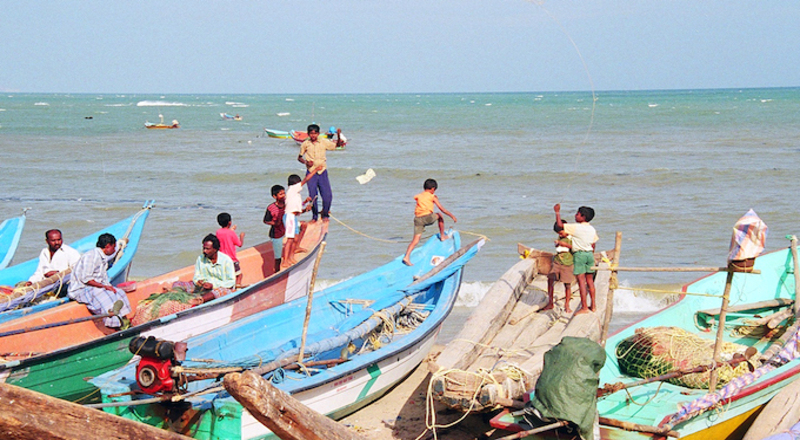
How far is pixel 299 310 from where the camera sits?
7426 mm

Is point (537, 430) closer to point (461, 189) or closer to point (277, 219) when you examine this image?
point (277, 219)

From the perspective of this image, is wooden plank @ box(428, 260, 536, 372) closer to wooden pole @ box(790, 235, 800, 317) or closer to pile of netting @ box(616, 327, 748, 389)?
pile of netting @ box(616, 327, 748, 389)

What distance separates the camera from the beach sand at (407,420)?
6.34 metres

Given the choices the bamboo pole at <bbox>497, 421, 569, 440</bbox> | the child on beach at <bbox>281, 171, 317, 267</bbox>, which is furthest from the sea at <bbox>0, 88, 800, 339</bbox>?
the child on beach at <bbox>281, 171, 317, 267</bbox>

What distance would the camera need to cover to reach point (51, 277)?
26.5ft

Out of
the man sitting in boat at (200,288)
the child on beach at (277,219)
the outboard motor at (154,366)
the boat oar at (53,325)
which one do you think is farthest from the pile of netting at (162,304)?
the outboard motor at (154,366)

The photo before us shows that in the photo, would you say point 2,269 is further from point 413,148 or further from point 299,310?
point 413,148

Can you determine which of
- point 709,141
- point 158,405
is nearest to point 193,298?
point 158,405

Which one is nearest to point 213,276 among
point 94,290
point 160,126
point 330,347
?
point 94,290

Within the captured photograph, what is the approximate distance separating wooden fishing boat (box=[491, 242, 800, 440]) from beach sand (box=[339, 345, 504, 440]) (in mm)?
1076

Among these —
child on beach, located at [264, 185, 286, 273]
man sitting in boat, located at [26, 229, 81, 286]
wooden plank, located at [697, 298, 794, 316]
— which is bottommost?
wooden plank, located at [697, 298, 794, 316]

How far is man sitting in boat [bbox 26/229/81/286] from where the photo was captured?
818 centimetres

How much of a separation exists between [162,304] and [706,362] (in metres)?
5.06

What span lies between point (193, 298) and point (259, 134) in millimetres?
33557
